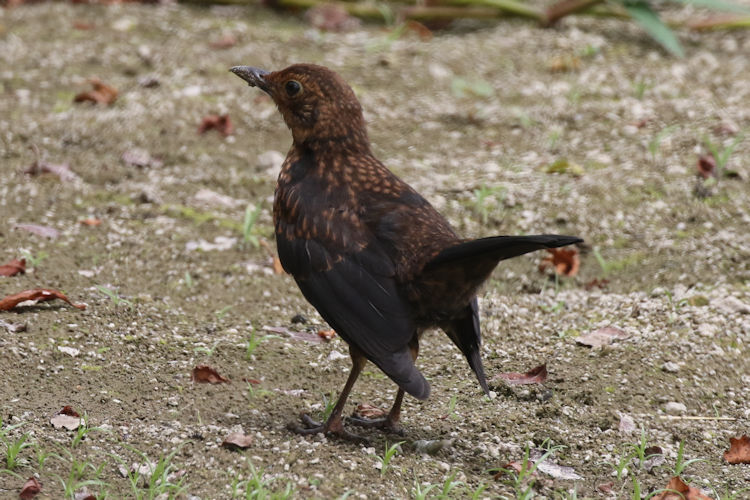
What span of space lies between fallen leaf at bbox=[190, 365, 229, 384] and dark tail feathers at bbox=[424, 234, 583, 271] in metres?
1.18

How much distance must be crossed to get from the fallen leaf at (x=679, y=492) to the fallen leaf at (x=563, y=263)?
7.17 feet

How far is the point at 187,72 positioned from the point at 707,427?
5290mm

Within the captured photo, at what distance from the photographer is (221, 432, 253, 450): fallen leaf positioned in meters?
3.59

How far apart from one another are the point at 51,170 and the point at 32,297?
1982 millimetres

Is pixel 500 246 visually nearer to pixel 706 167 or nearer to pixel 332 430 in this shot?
pixel 332 430

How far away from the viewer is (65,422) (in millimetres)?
3670

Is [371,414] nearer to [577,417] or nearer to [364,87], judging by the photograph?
[577,417]

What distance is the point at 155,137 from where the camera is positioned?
6.95 m

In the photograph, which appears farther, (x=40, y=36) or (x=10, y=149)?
(x=40, y=36)

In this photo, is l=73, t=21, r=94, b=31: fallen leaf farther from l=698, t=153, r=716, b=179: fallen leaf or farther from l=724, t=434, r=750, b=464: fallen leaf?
l=724, t=434, r=750, b=464: fallen leaf

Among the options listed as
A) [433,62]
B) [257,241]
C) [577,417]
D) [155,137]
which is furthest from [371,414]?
[433,62]

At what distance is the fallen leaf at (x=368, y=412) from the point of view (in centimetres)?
413

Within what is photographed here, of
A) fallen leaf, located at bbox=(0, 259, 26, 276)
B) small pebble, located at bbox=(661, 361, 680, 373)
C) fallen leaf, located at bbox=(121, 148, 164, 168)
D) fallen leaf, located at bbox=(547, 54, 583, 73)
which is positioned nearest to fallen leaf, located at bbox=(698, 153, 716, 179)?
fallen leaf, located at bbox=(547, 54, 583, 73)

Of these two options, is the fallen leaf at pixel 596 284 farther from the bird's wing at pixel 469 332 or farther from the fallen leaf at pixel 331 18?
the fallen leaf at pixel 331 18
